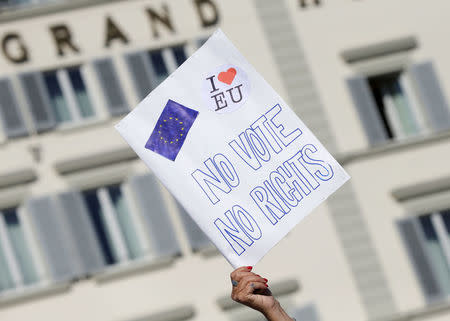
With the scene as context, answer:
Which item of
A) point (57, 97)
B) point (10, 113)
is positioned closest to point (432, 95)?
point (57, 97)

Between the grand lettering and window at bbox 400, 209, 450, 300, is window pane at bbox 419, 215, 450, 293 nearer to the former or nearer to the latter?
window at bbox 400, 209, 450, 300

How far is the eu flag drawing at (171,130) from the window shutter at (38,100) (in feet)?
47.4

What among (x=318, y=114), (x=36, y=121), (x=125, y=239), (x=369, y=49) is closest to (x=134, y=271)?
(x=125, y=239)

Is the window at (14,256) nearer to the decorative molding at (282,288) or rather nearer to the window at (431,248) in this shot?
the decorative molding at (282,288)

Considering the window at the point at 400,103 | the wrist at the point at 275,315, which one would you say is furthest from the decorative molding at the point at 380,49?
the wrist at the point at 275,315

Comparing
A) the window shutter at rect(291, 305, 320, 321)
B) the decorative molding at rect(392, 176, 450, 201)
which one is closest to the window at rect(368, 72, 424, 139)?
the decorative molding at rect(392, 176, 450, 201)

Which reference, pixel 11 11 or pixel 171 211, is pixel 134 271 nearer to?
pixel 171 211

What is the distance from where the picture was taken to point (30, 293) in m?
21.2

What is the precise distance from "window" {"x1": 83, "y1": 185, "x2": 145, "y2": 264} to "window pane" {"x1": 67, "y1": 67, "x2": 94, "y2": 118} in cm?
150

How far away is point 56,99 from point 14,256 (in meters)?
3.07

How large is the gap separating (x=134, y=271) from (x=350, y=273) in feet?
13.6

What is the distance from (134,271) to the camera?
71.1 feet

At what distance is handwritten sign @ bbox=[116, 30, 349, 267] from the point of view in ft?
24.2

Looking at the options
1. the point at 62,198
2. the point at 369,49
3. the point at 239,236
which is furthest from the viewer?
the point at 369,49
